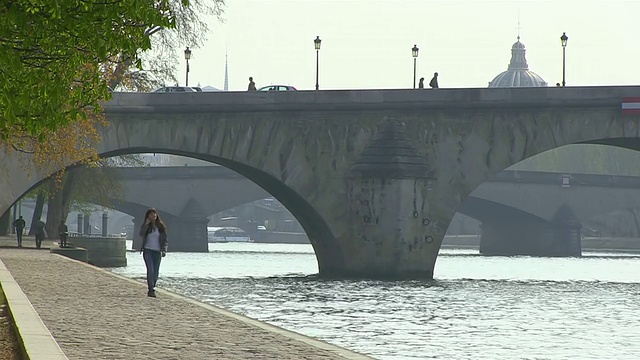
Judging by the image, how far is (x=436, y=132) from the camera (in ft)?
179

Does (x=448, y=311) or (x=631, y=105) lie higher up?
(x=631, y=105)

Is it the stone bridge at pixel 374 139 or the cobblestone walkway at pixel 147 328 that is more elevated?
the stone bridge at pixel 374 139

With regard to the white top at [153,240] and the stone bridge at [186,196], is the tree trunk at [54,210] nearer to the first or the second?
the stone bridge at [186,196]

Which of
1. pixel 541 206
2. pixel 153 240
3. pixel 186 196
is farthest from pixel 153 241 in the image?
pixel 541 206

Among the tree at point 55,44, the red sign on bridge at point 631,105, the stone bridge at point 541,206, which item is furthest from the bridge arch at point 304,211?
the stone bridge at point 541,206

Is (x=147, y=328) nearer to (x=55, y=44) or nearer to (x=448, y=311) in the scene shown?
(x=55, y=44)

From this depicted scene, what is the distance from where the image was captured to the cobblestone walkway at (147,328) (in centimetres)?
1720

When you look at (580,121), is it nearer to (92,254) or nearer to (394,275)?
(394,275)

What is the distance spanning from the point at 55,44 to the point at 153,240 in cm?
1165

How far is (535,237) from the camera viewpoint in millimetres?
107625

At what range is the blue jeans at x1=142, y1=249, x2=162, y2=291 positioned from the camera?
90.9 feet

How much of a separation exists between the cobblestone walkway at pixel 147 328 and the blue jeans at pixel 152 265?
16.0 inches

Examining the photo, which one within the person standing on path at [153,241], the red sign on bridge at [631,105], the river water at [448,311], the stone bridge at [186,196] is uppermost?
the red sign on bridge at [631,105]

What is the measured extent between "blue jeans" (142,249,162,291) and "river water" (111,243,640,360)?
9.84ft
